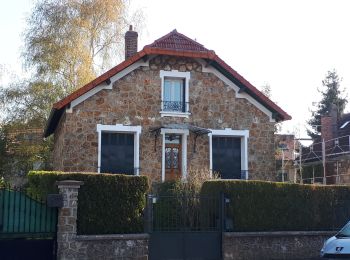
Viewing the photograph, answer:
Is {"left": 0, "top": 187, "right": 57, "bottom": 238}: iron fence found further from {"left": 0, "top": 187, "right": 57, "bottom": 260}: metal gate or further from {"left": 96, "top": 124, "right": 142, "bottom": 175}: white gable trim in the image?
{"left": 96, "top": 124, "right": 142, "bottom": 175}: white gable trim

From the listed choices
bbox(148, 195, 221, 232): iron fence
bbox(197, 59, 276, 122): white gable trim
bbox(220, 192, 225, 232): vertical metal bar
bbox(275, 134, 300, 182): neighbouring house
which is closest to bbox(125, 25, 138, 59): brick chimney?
bbox(197, 59, 276, 122): white gable trim

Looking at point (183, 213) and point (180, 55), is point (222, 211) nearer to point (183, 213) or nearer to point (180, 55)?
point (183, 213)

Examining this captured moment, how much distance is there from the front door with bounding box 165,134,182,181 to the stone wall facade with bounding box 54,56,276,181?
0.46m

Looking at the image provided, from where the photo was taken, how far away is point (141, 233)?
1499cm

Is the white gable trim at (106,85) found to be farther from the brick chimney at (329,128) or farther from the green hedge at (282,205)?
the brick chimney at (329,128)

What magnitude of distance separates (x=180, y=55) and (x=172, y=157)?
162 inches

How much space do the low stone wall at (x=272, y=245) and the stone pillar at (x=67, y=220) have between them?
4.53 meters

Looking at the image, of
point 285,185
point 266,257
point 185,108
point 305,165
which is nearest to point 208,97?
point 185,108

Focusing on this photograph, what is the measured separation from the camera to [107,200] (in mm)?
14594

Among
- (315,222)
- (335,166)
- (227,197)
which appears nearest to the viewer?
(227,197)

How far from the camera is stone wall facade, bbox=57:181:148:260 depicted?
545 inches

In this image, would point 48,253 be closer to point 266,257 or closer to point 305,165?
point 266,257

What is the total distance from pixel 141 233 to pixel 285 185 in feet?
16.3

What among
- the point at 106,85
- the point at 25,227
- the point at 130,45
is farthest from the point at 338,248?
the point at 130,45
